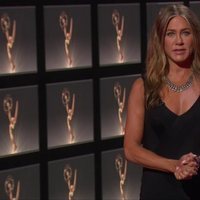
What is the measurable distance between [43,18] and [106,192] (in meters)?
0.66

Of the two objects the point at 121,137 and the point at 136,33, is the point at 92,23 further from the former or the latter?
the point at 121,137

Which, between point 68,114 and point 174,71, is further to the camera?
point 68,114

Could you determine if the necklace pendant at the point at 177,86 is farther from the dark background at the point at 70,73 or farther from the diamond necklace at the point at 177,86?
the dark background at the point at 70,73

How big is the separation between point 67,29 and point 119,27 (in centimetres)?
23

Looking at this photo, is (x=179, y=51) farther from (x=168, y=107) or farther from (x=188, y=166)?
(x=188, y=166)

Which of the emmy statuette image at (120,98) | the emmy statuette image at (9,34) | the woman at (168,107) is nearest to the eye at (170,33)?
the woman at (168,107)

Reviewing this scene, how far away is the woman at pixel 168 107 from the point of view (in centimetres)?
128

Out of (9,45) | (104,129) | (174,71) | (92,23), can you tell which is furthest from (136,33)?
(174,71)

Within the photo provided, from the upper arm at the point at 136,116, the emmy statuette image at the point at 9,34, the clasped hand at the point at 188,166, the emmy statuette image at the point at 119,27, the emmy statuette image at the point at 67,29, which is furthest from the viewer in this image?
the emmy statuette image at the point at 119,27

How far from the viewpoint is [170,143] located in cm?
128

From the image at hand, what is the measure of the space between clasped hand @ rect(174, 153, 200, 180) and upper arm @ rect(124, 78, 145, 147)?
0.13 meters

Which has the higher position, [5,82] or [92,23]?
[92,23]

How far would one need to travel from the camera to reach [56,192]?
217cm

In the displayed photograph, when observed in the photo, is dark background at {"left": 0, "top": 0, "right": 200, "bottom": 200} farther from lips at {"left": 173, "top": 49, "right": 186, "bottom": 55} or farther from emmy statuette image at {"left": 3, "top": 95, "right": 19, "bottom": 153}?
lips at {"left": 173, "top": 49, "right": 186, "bottom": 55}
